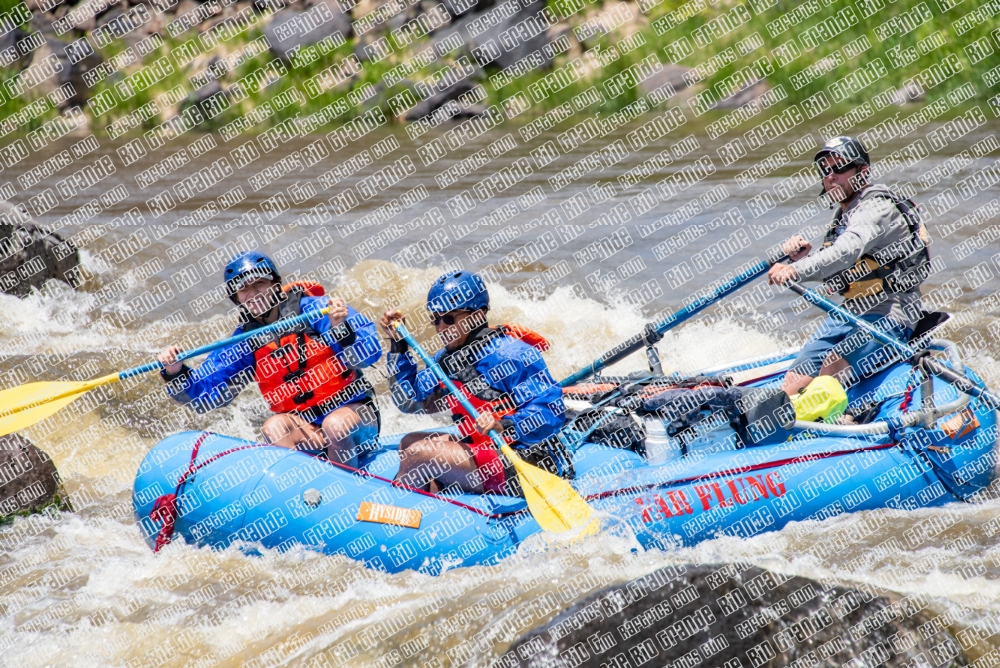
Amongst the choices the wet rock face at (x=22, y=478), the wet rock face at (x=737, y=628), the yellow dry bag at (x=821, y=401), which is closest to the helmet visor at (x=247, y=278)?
the wet rock face at (x=22, y=478)

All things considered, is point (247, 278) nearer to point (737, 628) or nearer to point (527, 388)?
point (527, 388)

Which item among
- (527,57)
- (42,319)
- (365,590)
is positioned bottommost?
(365,590)

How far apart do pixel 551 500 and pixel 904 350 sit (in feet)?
6.10

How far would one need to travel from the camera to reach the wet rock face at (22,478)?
5828 mm

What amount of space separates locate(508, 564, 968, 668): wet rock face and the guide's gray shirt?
1.85m

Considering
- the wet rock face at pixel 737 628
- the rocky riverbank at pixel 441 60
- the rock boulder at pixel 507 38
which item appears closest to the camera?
the wet rock face at pixel 737 628

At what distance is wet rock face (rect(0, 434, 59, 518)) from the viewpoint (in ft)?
19.1

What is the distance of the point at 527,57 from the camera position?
16.1 m

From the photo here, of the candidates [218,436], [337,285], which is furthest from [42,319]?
[218,436]

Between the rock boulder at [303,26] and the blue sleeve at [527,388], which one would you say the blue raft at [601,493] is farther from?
the rock boulder at [303,26]

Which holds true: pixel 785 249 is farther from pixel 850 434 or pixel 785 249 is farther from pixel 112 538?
pixel 112 538

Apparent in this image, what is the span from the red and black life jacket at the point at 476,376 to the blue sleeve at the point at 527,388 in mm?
51

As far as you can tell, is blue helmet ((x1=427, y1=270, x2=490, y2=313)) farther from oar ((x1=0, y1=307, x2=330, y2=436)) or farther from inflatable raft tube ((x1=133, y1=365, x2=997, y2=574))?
inflatable raft tube ((x1=133, y1=365, x2=997, y2=574))

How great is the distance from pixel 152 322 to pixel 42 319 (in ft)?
3.04
